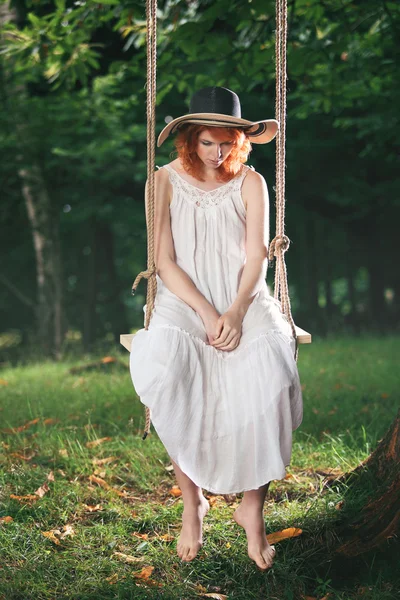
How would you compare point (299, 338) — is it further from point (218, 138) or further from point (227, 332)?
point (218, 138)

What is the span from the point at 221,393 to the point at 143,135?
26.1 ft

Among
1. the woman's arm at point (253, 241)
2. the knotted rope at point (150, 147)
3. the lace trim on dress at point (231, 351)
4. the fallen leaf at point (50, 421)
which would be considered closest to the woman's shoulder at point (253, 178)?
the woman's arm at point (253, 241)

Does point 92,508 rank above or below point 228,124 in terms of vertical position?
below

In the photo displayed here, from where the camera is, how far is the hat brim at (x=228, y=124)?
10.6 ft

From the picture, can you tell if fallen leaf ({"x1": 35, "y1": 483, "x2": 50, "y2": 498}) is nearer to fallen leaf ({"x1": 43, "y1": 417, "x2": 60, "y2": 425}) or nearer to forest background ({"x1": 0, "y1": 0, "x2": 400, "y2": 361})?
fallen leaf ({"x1": 43, "y1": 417, "x2": 60, "y2": 425})

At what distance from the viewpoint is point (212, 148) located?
3324 millimetres

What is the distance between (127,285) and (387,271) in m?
5.84

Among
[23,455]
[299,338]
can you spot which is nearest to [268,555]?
[299,338]

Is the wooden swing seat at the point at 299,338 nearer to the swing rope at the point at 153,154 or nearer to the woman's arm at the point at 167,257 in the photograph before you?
the swing rope at the point at 153,154

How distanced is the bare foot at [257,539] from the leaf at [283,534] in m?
0.12

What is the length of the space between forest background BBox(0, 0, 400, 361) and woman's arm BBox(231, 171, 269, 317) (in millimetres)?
1599

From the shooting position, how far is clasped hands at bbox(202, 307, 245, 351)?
316cm

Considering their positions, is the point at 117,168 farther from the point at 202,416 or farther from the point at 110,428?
the point at 202,416

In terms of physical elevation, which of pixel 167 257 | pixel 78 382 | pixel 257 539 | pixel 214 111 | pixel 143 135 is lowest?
pixel 78 382
